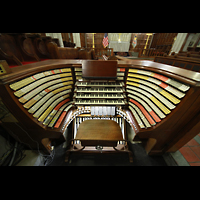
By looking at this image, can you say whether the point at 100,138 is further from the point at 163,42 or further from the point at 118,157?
the point at 163,42

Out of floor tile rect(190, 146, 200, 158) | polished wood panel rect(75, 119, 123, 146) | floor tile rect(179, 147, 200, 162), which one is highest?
polished wood panel rect(75, 119, 123, 146)

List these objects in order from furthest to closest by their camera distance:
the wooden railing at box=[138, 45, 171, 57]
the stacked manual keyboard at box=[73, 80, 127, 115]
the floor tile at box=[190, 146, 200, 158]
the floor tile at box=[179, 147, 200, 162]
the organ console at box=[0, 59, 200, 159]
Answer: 1. the wooden railing at box=[138, 45, 171, 57]
2. the stacked manual keyboard at box=[73, 80, 127, 115]
3. the floor tile at box=[190, 146, 200, 158]
4. the floor tile at box=[179, 147, 200, 162]
5. the organ console at box=[0, 59, 200, 159]

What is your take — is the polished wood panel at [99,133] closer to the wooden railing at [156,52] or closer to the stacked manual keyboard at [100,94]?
the stacked manual keyboard at [100,94]

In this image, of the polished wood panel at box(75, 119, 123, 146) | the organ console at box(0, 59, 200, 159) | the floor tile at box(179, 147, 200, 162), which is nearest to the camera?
the organ console at box(0, 59, 200, 159)

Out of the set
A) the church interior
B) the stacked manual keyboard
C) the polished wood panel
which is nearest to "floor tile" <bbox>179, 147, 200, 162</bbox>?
the church interior

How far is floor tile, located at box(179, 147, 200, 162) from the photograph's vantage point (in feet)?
8.51

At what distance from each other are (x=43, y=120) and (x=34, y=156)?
1.36 metres

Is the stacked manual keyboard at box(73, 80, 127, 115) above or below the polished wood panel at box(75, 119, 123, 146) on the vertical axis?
above

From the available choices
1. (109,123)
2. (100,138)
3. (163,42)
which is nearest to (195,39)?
(163,42)

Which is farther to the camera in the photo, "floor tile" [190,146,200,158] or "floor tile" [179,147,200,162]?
"floor tile" [190,146,200,158]

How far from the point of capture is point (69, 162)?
2.66 meters

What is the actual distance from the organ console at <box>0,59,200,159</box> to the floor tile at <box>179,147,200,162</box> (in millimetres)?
517

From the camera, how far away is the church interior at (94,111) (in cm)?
195

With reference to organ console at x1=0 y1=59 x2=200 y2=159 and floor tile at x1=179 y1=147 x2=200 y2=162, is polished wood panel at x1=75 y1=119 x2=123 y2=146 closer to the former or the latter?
organ console at x1=0 y1=59 x2=200 y2=159
